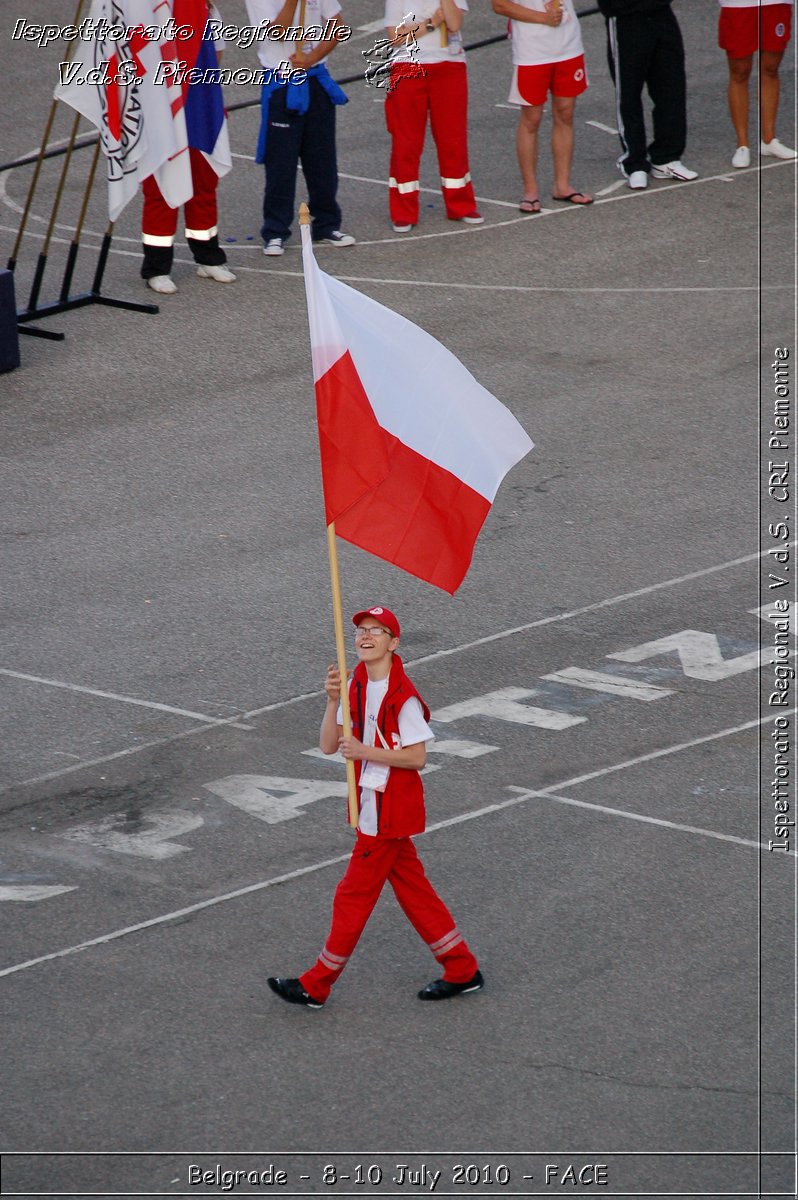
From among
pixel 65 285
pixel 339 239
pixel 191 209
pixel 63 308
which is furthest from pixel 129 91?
pixel 339 239

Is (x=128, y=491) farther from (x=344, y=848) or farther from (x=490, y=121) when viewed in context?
(x=490, y=121)

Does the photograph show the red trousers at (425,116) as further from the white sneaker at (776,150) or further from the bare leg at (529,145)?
the white sneaker at (776,150)

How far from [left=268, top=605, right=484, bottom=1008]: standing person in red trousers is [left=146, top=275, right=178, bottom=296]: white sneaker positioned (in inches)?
390

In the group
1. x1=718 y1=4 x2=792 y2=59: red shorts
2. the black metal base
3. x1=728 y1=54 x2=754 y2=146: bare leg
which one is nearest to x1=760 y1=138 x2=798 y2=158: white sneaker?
x1=728 y1=54 x2=754 y2=146: bare leg

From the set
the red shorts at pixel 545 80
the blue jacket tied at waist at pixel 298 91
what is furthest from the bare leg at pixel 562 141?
the blue jacket tied at waist at pixel 298 91

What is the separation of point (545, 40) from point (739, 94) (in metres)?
2.53

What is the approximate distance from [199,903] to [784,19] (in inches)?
525

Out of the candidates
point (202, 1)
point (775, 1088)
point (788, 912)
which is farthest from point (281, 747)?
point (202, 1)

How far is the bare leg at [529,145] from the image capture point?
57.0 ft

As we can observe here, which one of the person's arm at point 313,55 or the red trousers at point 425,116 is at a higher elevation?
the person's arm at point 313,55

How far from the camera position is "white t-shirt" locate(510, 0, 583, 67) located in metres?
17.1

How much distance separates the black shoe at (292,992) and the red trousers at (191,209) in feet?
33.1

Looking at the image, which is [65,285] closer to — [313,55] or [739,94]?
[313,55]

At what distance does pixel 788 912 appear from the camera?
25.8 ft
